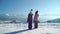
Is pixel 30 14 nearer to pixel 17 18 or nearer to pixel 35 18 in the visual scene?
pixel 35 18

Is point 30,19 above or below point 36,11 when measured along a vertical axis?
below

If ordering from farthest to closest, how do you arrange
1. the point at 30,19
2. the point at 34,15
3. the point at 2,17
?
1. the point at 2,17
2. the point at 34,15
3. the point at 30,19

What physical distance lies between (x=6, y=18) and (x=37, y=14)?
145cm

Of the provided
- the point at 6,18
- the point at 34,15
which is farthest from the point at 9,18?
the point at 34,15

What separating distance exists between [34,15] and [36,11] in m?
0.16

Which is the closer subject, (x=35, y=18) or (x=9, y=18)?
(x=35, y=18)

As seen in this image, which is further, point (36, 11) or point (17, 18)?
point (17, 18)

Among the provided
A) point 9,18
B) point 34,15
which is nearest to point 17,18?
point 9,18

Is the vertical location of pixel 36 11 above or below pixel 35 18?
above

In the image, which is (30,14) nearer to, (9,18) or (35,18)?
(35,18)

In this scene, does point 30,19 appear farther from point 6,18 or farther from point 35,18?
point 6,18

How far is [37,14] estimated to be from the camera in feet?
12.9

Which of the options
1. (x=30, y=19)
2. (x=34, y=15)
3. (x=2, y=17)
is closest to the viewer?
(x=30, y=19)

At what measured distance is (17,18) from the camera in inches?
184
